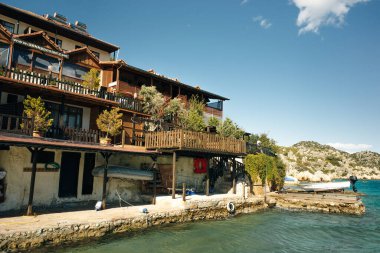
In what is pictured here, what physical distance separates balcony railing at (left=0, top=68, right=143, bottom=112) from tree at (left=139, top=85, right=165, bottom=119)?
790mm

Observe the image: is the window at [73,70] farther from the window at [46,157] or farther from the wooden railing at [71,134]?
the window at [46,157]

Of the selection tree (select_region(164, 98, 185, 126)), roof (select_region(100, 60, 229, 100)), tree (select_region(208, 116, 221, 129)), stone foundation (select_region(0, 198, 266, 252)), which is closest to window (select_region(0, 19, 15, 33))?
roof (select_region(100, 60, 229, 100))

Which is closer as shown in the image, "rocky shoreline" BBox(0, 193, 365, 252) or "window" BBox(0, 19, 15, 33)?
"rocky shoreline" BBox(0, 193, 365, 252)

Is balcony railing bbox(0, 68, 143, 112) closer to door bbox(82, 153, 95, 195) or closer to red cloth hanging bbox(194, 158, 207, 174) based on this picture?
door bbox(82, 153, 95, 195)

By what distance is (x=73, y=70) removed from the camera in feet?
82.2

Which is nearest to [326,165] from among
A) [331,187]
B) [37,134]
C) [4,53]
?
[331,187]

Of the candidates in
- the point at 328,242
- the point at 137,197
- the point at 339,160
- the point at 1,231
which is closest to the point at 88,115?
the point at 137,197

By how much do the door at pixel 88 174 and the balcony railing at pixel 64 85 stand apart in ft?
17.8

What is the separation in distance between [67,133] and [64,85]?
373 cm

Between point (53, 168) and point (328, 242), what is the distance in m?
17.7

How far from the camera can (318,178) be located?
101062 millimetres

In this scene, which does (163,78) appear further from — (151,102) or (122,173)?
(122,173)

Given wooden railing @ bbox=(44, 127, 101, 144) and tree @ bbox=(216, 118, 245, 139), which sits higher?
tree @ bbox=(216, 118, 245, 139)

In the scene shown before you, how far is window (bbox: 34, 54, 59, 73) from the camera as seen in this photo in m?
22.5
